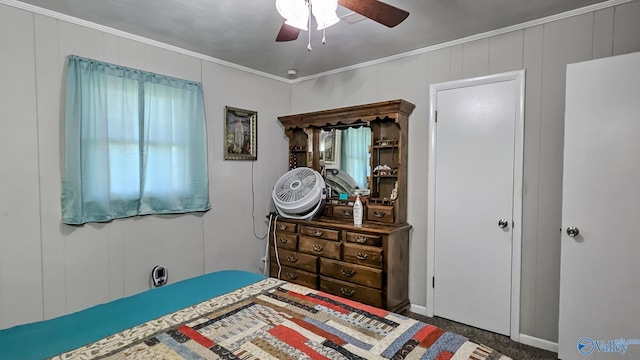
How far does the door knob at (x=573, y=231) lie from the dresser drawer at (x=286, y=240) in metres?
2.17

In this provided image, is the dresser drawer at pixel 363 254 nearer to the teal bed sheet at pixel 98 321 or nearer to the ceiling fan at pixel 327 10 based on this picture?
the teal bed sheet at pixel 98 321

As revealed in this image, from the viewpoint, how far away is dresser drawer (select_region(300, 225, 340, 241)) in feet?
9.68

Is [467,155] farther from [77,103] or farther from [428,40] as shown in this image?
[77,103]

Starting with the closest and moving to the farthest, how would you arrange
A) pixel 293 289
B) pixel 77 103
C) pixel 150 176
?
pixel 293 289 → pixel 77 103 → pixel 150 176

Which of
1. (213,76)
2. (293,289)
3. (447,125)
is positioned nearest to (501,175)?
(447,125)

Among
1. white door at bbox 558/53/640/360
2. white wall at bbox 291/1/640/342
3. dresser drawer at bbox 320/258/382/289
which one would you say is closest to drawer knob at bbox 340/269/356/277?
dresser drawer at bbox 320/258/382/289

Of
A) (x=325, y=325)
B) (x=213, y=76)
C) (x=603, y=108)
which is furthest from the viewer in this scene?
(x=213, y=76)

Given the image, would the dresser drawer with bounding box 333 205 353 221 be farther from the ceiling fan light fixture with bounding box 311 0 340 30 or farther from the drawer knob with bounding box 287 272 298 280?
the ceiling fan light fixture with bounding box 311 0 340 30

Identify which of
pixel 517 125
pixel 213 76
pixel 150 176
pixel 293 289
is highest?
pixel 213 76

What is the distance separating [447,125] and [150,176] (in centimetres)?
254

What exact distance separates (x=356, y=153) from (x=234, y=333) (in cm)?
227

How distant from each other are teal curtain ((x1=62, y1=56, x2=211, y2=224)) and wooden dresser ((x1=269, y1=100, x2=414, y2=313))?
3.26 feet

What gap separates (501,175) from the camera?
254 cm

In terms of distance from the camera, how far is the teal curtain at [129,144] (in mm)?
2293
